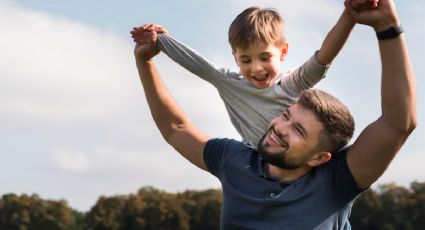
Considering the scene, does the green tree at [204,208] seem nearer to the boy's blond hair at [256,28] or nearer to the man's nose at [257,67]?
the boy's blond hair at [256,28]

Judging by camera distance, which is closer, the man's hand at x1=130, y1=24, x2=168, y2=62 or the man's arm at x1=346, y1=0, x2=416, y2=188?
the man's arm at x1=346, y1=0, x2=416, y2=188

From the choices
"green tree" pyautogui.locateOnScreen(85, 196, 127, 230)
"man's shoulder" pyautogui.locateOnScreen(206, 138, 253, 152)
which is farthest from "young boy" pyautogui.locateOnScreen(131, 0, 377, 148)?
"green tree" pyautogui.locateOnScreen(85, 196, 127, 230)

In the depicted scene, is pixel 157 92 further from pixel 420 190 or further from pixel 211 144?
pixel 420 190

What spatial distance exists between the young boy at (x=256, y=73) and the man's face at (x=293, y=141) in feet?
1.71

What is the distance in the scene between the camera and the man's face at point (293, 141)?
261 inches

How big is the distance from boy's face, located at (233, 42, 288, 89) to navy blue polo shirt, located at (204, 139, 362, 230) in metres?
0.68

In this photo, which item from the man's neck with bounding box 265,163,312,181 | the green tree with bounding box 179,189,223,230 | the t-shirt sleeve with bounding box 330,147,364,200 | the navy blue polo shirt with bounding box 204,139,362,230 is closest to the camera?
the t-shirt sleeve with bounding box 330,147,364,200

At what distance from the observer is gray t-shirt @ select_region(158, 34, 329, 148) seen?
23.5 ft

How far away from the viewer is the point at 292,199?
262 inches

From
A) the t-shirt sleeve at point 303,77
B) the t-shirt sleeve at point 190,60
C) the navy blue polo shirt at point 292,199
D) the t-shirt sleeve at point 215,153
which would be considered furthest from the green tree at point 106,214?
the navy blue polo shirt at point 292,199

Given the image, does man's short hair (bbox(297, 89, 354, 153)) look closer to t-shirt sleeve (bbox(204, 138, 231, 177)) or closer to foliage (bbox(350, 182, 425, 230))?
t-shirt sleeve (bbox(204, 138, 231, 177))

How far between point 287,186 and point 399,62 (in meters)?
1.23

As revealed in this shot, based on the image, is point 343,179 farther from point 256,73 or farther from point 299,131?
point 256,73

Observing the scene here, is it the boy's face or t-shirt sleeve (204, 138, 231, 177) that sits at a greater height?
the boy's face
